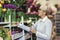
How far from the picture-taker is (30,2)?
216 centimetres

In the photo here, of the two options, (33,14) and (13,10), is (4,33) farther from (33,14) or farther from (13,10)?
(33,14)

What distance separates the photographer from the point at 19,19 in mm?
2131

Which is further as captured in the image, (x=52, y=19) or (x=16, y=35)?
(x=52, y=19)

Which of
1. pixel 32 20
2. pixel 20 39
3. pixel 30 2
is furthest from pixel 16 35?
pixel 30 2

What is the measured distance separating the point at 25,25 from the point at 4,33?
0.95 ft

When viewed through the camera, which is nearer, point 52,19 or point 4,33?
point 4,33

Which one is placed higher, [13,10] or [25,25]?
[13,10]

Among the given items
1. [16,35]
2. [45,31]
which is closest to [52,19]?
[45,31]

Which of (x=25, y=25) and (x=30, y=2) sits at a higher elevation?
(x=30, y=2)

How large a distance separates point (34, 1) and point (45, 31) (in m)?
0.41

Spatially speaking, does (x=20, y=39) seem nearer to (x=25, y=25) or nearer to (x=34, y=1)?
(x=25, y=25)

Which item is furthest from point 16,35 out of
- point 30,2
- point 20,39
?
point 30,2

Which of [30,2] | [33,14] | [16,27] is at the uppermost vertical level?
[30,2]

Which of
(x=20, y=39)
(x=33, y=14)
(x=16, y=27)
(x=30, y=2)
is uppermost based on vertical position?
(x=30, y=2)
